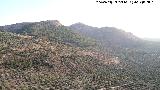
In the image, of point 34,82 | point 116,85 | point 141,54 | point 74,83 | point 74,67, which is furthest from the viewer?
point 141,54

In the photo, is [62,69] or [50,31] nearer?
[62,69]

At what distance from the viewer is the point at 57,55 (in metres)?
122

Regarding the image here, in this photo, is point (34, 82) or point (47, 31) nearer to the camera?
point (34, 82)

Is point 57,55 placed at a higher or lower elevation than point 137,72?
higher

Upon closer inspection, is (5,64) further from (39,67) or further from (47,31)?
(47,31)

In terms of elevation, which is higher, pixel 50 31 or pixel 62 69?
pixel 50 31

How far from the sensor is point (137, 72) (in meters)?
133

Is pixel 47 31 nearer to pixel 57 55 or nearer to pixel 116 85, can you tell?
pixel 57 55

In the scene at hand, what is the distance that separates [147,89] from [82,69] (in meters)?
20.8

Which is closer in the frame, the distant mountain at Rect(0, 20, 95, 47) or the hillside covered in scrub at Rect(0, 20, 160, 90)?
the hillside covered in scrub at Rect(0, 20, 160, 90)

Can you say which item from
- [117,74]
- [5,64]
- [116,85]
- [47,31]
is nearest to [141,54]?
[47,31]

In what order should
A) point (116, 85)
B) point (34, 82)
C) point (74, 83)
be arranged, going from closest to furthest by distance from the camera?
1. point (34, 82)
2. point (74, 83)
3. point (116, 85)

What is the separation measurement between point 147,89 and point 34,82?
33824mm

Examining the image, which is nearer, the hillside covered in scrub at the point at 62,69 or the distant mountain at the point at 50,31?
the hillside covered in scrub at the point at 62,69
